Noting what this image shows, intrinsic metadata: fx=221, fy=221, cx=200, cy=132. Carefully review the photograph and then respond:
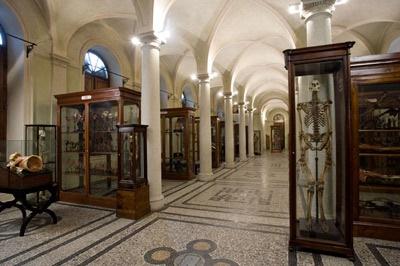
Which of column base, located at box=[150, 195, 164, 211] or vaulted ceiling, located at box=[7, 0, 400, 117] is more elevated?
vaulted ceiling, located at box=[7, 0, 400, 117]

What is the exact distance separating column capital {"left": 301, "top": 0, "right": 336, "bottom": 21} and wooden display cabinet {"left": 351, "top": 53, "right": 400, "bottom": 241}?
3.62 feet

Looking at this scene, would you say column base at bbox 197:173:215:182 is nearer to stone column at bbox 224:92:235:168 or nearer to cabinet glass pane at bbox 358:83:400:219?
stone column at bbox 224:92:235:168

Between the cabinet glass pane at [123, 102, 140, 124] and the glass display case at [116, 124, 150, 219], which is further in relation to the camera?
the cabinet glass pane at [123, 102, 140, 124]

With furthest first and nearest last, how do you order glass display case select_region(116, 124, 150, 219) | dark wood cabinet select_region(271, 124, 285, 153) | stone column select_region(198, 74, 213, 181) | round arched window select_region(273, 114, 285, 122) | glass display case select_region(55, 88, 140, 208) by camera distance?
round arched window select_region(273, 114, 285, 122)
dark wood cabinet select_region(271, 124, 285, 153)
stone column select_region(198, 74, 213, 181)
glass display case select_region(55, 88, 140, 208)
glass display case select_region(116, 124, 150, 219)

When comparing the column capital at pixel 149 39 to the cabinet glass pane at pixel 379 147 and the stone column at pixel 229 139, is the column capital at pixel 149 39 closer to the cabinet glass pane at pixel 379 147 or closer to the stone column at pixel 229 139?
the cabinet glass pane at pixel 379 147

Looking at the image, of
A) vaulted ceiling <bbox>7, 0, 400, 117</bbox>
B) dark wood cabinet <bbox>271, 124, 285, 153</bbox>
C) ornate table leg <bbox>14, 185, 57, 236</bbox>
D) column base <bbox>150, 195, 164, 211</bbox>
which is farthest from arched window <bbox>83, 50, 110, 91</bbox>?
dark wood cabinet <bbox>271, 124, 285, 153</bbox>

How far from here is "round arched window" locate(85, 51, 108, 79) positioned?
7.87 metres

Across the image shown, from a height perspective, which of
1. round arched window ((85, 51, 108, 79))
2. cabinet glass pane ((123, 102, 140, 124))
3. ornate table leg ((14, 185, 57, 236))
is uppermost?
round arched window ((85, 51, 108, 79))

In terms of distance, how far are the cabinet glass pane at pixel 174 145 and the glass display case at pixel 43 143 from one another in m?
3.90

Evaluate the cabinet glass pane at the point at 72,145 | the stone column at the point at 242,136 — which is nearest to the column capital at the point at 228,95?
the stone column at the point at 242,136

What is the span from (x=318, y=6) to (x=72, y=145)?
20.0ft

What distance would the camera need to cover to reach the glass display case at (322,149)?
2.69 m

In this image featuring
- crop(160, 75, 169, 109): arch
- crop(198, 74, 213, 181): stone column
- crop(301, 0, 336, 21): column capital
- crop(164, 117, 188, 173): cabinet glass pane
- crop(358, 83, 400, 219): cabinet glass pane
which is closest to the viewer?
crop(358, 83, 400, 219): cabinet glass pane

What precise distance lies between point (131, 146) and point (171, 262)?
240cm
